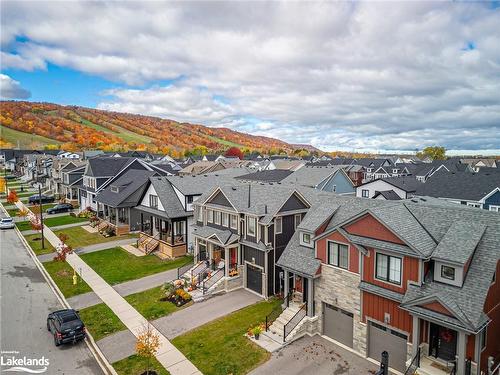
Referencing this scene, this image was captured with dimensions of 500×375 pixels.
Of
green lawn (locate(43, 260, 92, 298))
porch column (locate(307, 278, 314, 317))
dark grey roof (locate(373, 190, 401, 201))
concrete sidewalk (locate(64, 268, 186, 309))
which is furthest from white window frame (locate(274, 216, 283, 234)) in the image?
dark grey roof (locate(373, 190, 401, 201))

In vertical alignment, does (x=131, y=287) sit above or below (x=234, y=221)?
below

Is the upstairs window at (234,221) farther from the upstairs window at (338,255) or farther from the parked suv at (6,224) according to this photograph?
the parked suv at (6,224)

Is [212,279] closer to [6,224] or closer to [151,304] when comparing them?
[151,304]

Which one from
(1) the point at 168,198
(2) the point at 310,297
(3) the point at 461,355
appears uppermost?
(1) the point at 168,198

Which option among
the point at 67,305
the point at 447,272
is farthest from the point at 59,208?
the point at 447,272

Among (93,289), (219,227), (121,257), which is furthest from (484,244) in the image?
(121,257)

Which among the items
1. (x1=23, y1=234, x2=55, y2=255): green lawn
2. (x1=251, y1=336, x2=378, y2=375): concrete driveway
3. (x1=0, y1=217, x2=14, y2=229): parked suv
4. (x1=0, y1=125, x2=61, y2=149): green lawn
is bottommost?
(x1=251, y1=336, x2=378, y2=375): concrete driveway

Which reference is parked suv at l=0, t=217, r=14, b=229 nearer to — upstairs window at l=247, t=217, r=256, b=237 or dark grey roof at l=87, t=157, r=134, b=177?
dark grey roof at l=87, t=157, r=134, b=177
